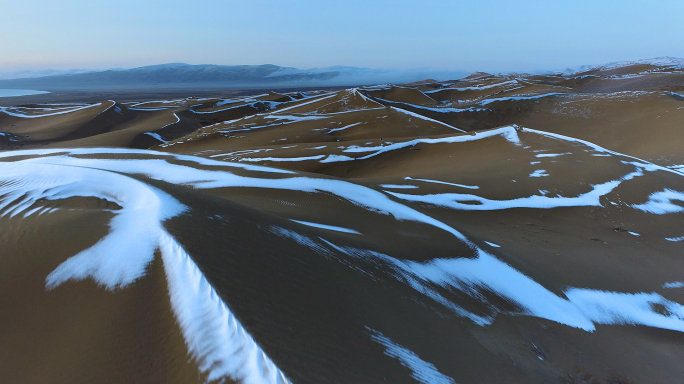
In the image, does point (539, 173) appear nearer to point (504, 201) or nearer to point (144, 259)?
point (504, 201)

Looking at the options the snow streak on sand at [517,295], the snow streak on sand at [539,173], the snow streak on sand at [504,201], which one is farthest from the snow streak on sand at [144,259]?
the snow streak on sand at [539,173]

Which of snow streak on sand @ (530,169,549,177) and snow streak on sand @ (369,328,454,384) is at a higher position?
snow streak on sand @ (369,328,454,384)

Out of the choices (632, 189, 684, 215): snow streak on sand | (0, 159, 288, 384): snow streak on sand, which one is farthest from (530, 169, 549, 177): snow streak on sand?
(0, 159, 288, 384): snow streak on sand

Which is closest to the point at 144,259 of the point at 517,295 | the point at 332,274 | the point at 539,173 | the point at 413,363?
the point at 332,274

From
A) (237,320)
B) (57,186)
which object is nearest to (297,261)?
(237,320)

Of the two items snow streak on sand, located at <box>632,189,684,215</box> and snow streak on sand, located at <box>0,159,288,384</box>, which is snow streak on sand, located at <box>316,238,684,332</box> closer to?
snow streak on sand, located at <box>0,159,288,384</box>

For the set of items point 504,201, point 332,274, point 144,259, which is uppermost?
point 144,259
